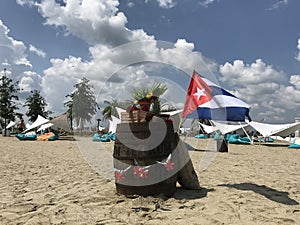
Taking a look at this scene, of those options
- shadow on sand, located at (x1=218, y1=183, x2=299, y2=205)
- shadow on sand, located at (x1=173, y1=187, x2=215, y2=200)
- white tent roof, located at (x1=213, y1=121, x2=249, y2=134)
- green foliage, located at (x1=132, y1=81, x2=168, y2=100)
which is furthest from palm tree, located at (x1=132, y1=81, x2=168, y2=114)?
white tent roof, located at (x1=213, y1=121, x2=249, y2=134)

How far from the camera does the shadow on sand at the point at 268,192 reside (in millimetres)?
4127

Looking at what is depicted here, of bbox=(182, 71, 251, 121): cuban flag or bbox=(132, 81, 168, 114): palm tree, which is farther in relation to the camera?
bbox=(182, 71, 251, 121): cuban flag

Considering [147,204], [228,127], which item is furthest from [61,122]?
[147,204]

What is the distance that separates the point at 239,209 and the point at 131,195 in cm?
161

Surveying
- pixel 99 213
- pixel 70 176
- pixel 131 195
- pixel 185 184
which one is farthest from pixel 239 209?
pixel 70 176

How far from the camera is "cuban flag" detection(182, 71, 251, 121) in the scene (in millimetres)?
5328

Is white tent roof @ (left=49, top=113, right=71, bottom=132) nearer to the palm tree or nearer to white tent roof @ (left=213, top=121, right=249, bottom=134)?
white tent roof @ (left=213, top=121, right=249, bottom=134)

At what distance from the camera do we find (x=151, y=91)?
4.74 metres

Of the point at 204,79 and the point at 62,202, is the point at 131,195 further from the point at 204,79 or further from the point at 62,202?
the point at 204,79

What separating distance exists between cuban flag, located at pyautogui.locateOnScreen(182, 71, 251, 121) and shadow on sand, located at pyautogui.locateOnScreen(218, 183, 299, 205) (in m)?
1.45

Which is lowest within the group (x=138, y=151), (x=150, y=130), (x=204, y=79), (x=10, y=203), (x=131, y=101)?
(x=10, y=203)

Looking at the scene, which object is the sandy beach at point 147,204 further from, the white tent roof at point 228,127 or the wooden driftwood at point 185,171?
the white tent roof at point 228,127

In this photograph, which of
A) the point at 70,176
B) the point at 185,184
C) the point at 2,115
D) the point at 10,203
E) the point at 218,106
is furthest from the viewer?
the point at 2,115

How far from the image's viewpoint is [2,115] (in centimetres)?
3688
